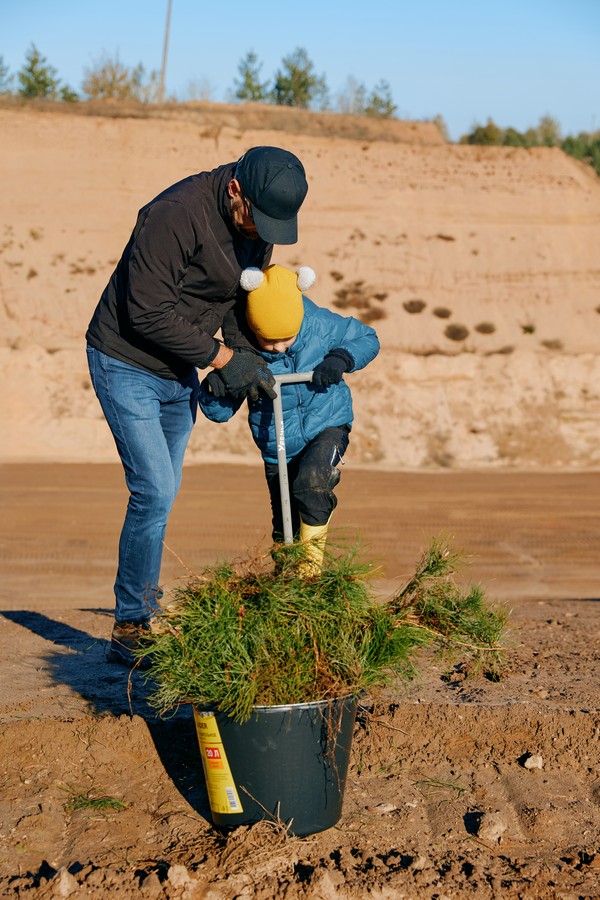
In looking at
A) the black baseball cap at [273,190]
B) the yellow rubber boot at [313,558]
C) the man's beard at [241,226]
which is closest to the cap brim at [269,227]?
the black baseball cap at [273,190]

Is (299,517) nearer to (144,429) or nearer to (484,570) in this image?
(144,429)

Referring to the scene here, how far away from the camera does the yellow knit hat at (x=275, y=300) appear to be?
13.5 feet

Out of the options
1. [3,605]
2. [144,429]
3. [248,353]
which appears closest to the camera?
[248,353]

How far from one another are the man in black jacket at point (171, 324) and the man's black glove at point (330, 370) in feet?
0.76

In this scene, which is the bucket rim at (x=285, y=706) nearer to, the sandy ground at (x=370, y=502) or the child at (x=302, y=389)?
the sandy ground at (x=370, y=502)

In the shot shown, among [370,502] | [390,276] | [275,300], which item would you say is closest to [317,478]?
[275,300]

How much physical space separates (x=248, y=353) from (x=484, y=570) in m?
5.72

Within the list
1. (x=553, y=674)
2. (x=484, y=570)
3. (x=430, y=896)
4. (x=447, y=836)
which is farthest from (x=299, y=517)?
(x=484, y=570)

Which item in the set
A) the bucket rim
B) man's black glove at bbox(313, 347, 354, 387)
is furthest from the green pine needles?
man's black glove at bbox(313, 347, 354, 387)

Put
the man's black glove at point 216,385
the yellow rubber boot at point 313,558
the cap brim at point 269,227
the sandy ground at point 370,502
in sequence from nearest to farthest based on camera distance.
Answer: the sandy ground at point 370,502
the yellow rubber boot at point 313,558
the cap brim at point 269,227
the man's black glove at point 216,385

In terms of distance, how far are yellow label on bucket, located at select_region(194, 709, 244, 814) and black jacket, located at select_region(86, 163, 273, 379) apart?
163 centimetres

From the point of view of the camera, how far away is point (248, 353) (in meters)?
4.17

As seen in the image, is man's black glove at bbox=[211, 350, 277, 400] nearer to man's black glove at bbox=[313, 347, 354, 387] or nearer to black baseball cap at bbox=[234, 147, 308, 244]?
man's black glove at bbox=[313, 347, 354, 387]

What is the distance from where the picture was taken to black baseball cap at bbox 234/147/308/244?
384cm
